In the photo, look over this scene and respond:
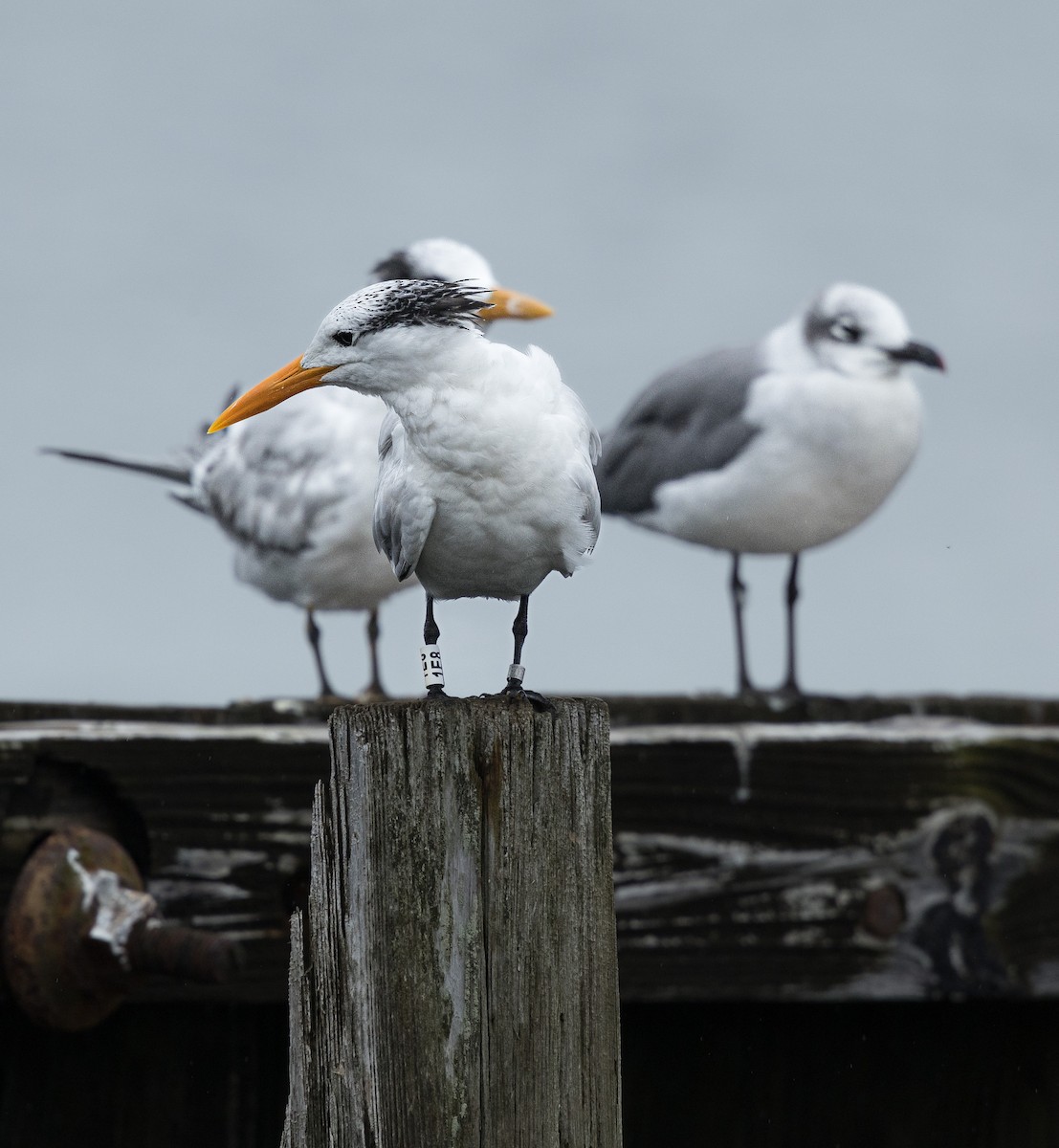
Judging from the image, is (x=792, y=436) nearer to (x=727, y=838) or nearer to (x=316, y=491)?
(x=316, y=491)

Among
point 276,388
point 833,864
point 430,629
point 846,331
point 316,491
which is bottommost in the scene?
point 833,864

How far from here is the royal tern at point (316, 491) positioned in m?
→ 5.85

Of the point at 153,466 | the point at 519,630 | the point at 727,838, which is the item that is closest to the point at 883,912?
the point at 727,838

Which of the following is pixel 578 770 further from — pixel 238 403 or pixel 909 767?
pixel 909 767

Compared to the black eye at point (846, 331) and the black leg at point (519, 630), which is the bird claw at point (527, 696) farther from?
the black eye at point (846, 331)

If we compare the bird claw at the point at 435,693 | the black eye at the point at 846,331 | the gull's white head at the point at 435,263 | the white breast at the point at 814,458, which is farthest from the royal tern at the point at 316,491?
the bird claw at the point at 435,693

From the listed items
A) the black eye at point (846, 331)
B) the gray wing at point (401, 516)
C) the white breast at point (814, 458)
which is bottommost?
the gray wing at point (401, 516)

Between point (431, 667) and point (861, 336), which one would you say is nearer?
point (431, 667)

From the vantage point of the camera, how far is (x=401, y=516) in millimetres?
2543

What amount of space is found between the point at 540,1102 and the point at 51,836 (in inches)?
74.5

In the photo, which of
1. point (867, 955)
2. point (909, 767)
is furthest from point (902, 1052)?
point (909, 767)

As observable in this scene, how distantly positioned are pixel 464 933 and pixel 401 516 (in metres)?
0.70

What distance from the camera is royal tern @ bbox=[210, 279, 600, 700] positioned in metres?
2.50

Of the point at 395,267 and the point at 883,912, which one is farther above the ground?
the point at 395,267
